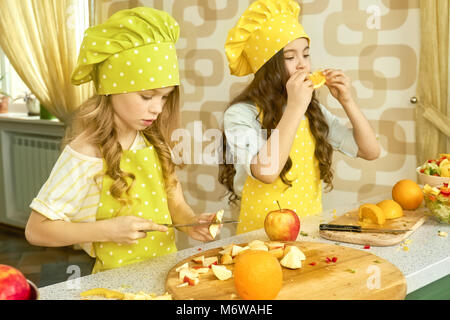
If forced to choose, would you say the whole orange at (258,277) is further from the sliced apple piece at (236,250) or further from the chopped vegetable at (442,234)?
the chopped vegetable at (442,234)

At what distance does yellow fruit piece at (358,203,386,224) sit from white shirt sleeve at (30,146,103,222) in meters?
0.74

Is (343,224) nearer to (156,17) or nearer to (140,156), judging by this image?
(140,156)

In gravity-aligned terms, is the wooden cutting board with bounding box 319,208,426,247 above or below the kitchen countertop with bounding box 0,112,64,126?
below

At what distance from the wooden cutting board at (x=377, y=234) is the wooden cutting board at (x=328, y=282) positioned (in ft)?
0.49

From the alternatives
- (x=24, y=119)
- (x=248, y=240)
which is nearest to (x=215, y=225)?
(x=248, y=240)

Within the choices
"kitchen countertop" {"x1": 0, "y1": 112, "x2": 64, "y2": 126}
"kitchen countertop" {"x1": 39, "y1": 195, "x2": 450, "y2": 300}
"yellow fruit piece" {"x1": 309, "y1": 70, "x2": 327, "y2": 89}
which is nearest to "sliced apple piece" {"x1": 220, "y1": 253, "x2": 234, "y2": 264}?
"kitchen countertop" {"x1": 39, "y1": 195, "x2": 450, "y2": 300}

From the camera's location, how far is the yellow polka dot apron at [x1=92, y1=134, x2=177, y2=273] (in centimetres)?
154

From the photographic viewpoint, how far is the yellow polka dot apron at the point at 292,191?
1944 mm

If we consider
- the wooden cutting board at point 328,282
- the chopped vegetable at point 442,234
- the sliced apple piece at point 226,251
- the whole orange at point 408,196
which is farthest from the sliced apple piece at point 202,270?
the whole orange at point 408,196

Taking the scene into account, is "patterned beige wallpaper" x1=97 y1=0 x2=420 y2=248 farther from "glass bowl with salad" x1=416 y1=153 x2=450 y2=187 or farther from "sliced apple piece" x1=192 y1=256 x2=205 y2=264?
"sliced apple piece" x1=192 y1=256 x2=205 y2=264

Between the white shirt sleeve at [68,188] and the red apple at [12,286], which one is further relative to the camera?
the white shirt sleeve at [68,188]

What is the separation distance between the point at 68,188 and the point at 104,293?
0.43 meters

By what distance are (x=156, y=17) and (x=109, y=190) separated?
1.51 feet

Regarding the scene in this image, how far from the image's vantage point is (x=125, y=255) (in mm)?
1574
